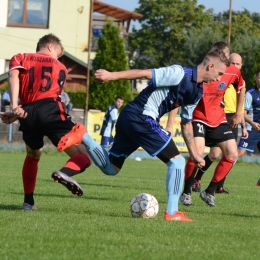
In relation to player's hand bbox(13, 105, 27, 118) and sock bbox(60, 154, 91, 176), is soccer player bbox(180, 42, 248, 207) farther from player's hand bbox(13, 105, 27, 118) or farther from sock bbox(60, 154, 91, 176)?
player's hand bbox(13, 105, 27, 118)

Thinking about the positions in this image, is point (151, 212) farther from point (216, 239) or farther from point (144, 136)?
point (216, 239)

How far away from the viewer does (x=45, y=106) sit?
7.47m

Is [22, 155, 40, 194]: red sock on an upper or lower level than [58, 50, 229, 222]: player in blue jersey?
lower

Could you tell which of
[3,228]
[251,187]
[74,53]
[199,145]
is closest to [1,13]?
[74,53]

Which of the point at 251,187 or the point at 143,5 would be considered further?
the point at 143,5

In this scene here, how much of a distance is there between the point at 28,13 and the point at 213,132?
1492 inches

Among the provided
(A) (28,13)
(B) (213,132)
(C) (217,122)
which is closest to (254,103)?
(C) (217,122)

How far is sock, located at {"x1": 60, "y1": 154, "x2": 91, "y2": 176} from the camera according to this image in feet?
23.5

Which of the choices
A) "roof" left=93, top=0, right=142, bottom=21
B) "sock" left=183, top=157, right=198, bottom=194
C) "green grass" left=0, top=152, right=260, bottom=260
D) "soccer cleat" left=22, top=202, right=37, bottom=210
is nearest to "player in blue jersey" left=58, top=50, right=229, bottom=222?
"green grass" left=0, top=152, right=260, bottom=260

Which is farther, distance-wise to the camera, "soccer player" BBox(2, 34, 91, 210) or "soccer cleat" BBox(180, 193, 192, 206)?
"soccer cleat" BBox(180, 193, 192, 206)

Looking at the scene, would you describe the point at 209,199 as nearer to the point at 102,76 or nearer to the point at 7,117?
the point at 7,117

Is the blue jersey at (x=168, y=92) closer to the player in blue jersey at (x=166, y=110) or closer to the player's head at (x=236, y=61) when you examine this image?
the player in blue jersey at (x=166, y=110)

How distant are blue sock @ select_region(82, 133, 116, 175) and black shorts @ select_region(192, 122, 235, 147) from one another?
8.84ft

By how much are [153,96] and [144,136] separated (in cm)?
40
